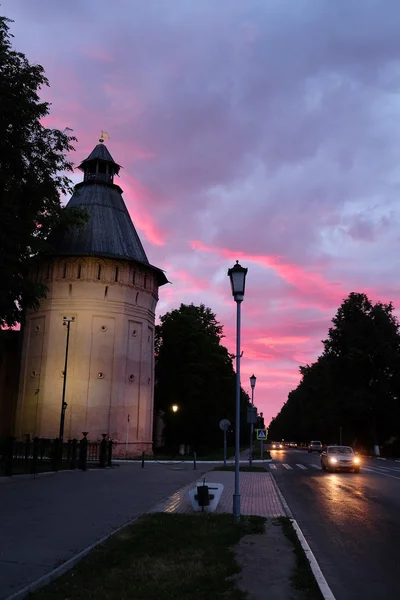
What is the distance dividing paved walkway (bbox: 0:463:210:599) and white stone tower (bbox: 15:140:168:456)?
73.5 ft

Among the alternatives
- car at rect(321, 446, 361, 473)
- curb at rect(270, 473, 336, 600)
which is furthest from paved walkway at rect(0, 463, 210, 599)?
car at rect(321, 446, 361, 473)

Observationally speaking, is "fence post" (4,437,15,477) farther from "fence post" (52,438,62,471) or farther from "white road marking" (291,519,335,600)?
"white road marking" (291,519,335,600)

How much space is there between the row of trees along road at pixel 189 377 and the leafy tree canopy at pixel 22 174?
122 feet

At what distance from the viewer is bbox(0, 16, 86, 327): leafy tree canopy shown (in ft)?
62.5

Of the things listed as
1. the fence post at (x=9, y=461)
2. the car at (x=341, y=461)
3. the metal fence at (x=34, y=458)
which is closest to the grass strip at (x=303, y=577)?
the fence post at (x=9, y=461)

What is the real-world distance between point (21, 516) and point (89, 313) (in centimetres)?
3456

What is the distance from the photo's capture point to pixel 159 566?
6961 millimetres

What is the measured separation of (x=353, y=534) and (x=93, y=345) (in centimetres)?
3647

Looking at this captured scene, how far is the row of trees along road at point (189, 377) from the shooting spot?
58.3 m

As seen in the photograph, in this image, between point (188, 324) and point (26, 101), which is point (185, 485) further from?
point (188, 324)

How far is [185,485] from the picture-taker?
19156 mm

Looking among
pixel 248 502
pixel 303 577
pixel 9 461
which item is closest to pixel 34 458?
pixel 9 461

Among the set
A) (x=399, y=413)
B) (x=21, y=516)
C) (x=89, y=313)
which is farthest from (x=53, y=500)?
(x=399, y=413)

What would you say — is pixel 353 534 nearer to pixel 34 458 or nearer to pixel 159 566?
pixel 159 566
